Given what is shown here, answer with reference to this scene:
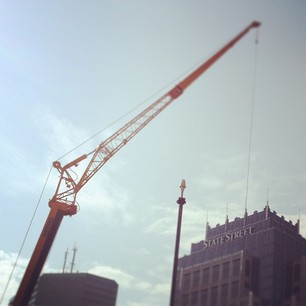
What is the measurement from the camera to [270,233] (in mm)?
141375

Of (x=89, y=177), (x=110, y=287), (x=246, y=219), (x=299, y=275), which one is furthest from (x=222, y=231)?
(x=89, y=177)

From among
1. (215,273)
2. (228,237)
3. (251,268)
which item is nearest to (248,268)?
(251,268)

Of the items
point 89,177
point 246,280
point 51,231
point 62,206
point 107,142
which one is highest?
point 246,280

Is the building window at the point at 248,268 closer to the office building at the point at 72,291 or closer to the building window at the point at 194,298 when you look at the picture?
the building window at the point at 194,298

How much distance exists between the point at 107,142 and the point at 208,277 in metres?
95.2

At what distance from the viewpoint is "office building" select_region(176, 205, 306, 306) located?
131 metres

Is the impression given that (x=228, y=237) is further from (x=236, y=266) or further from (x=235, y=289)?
(x=235, y=289)

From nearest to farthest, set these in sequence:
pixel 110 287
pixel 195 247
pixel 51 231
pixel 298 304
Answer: pixel 51 231
pixel 298 304
pixel 195 247
pixel 110 287

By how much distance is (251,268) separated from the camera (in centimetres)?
13662

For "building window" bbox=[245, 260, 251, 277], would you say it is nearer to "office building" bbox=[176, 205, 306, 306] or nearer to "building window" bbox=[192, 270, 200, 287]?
"office building" bbox=[176, 205, 306, 306]

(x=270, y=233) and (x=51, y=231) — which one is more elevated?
(x=270, y=233)

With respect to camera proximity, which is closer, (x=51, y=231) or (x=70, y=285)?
(x=51, y=231)

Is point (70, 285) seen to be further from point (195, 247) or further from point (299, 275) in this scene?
point (299, 275)

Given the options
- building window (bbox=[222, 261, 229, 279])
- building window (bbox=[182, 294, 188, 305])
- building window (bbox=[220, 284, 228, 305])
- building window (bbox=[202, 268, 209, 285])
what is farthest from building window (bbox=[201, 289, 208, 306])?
building window (bbox=[222, 261, 229, 279])
